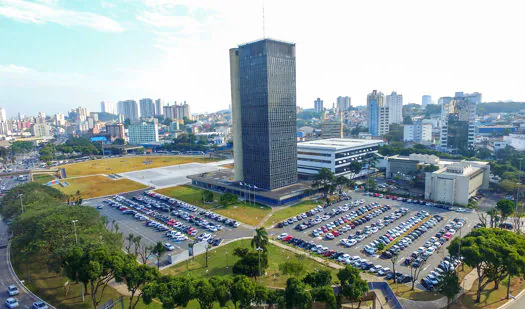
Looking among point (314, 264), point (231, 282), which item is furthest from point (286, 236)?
point (231, 282)

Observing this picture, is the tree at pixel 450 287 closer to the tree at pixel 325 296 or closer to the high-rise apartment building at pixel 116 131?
the tree at pixel 325 296

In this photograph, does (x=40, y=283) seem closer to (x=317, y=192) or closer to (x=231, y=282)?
(x=231, y=282)

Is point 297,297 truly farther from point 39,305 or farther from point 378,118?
point 378,118

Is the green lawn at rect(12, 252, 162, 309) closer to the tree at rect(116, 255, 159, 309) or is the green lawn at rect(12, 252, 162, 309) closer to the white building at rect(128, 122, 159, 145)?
the tree at rect(116, 255, 159, 309)

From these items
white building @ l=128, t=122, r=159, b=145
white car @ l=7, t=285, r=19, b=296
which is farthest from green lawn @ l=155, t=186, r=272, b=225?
white building @ l=128, t=122, r=159, b=145

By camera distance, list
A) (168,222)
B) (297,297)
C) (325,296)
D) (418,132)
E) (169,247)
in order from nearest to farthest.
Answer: (297,297) < (325,296) < (169,247) < (168,222) < (418,132)

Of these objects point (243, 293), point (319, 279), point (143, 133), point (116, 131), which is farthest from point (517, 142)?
point (116, 131)

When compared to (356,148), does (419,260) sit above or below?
below
